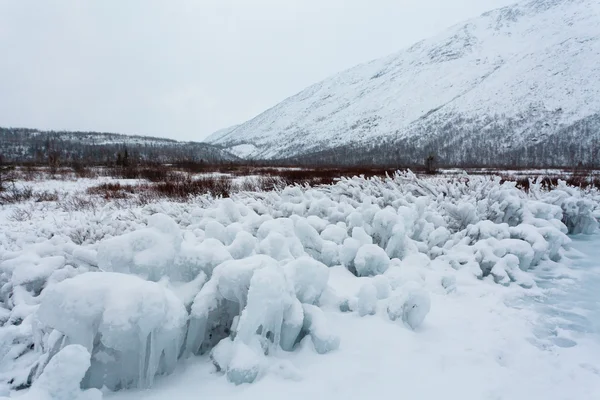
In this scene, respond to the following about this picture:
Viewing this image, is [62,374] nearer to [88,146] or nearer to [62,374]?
[62,374]

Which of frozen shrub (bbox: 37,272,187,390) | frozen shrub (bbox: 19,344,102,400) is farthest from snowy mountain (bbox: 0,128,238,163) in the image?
frozen shrub (bbox: 19,344,102,400)

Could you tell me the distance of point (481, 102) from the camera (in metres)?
122

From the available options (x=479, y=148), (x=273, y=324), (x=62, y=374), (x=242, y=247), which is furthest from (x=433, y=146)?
(x=62, y=374)

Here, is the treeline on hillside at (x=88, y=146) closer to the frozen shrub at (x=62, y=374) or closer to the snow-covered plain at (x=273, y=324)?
the snow-covered plain at (x=273, y=324)

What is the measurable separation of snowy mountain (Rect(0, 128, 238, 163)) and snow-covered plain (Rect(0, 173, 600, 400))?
60.2 meters

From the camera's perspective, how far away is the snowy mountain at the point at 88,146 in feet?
215

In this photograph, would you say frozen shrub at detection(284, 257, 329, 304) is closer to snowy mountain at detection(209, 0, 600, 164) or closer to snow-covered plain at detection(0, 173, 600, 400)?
snow-covered plain at detection(0, 173, 600, 400)

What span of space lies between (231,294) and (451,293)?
10.3 feet

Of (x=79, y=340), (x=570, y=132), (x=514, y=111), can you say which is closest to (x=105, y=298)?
(x=79, y=340)

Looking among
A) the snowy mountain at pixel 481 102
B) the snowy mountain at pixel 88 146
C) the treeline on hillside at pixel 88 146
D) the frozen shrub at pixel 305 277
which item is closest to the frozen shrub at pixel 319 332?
the frozen shrub at pixel 305 277

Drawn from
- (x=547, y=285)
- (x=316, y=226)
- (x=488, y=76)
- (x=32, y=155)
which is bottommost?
(x=547, y=285)

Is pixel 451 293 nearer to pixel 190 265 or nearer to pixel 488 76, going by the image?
pixel 190 265

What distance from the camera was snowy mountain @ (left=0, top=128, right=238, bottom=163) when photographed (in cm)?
6544

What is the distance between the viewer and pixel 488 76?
462ft
